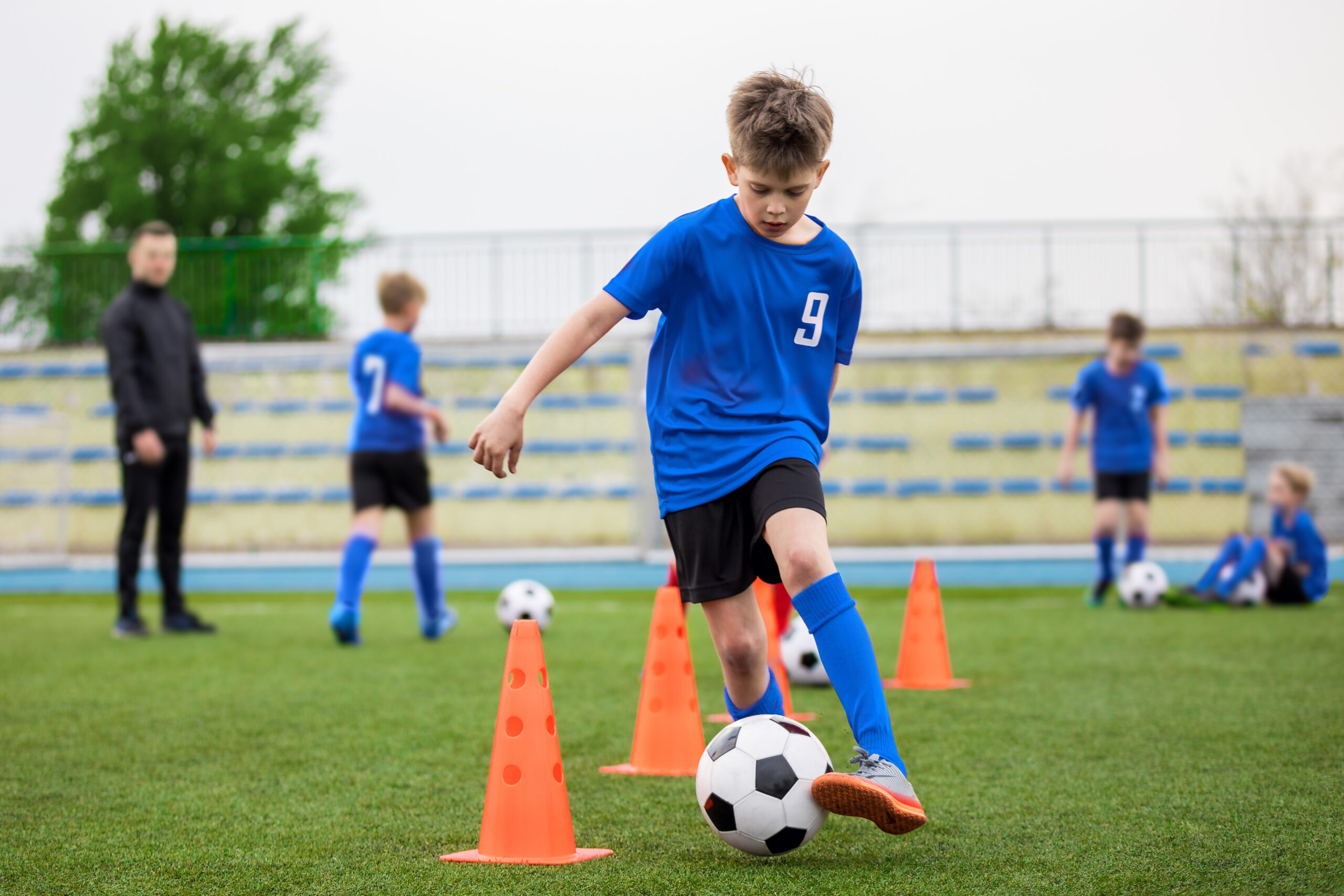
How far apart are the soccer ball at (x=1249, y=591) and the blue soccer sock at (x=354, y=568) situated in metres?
5.86

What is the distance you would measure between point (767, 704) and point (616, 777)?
72cm

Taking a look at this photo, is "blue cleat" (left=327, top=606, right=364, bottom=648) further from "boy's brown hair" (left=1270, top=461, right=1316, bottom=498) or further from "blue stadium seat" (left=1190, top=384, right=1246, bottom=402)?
"blue stadium seat" (left=1190, top=384, right=1246, bottom=402)

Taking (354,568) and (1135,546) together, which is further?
(1135,546)

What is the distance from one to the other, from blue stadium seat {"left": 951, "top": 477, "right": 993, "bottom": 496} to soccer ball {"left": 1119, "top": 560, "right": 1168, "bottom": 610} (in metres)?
5.63

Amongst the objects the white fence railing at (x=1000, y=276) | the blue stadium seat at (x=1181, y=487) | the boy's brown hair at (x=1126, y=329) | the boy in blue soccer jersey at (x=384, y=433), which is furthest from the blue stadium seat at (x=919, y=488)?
the boy in blue soccer jersey at (x=384, y=433)

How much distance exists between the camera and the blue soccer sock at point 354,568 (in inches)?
248

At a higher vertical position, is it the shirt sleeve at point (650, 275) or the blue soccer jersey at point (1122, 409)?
the shirt sleeve at point (650, 275)

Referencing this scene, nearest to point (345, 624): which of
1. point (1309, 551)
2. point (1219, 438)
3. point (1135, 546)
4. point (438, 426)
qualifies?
point (438, 426)

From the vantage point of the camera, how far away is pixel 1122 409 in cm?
842

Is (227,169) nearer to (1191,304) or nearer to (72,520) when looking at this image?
(72,520)

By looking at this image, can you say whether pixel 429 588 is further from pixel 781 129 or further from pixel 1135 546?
pixel 1135 546

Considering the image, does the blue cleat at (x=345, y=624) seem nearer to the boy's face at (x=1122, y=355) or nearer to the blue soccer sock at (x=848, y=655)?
the blue soccer sock at (x=848, y=655)

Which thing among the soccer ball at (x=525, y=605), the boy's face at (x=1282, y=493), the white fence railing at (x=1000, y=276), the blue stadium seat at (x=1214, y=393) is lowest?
the soccer ball at (x=525, y=605)

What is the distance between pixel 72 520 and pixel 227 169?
1986cm
